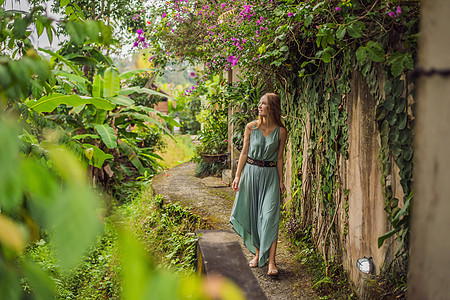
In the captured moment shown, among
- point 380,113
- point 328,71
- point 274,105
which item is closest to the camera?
point 380,113

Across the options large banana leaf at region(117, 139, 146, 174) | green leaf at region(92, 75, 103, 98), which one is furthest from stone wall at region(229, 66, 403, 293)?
green leaf at region(92, 75, 103, 98)

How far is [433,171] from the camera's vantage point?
41 centimetres

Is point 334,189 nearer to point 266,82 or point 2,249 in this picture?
point 266,82

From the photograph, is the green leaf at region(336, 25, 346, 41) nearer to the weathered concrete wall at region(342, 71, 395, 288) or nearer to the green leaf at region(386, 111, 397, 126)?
the weathered concrete wall at region(342, 71, 395, 288)

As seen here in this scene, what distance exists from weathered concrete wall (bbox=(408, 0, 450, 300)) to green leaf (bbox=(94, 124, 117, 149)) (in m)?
6.85

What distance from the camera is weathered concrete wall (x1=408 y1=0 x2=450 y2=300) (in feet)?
1.32

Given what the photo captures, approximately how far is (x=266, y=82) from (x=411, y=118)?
3.33 metres

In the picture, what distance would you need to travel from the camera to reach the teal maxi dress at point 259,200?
4105 millimetres

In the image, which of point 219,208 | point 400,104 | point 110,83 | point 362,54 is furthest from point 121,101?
point 400,104

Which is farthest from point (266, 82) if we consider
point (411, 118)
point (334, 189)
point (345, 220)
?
point (411, 118)

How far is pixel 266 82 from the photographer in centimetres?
578

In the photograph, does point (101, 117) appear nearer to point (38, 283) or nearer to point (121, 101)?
point (121, 101)

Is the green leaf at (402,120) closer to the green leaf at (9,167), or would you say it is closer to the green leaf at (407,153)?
the green leaf at (407,153)

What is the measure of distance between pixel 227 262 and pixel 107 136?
5912 millimetres
